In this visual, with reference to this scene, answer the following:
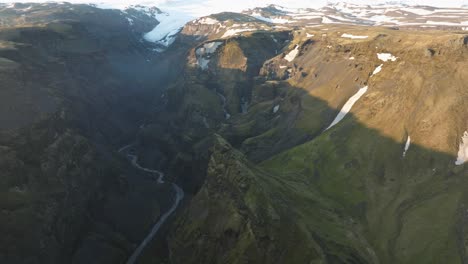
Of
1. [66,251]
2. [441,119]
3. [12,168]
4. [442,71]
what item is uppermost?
[442,71]

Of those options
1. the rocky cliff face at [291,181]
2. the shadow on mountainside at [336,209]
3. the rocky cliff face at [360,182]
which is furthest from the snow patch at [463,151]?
the shadow on mountainside at [336,209]

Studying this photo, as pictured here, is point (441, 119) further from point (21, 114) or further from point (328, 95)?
point (21, 114)

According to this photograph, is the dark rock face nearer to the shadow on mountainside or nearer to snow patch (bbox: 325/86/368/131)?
the shadow on mountainside

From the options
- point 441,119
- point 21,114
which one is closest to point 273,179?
point 441,119

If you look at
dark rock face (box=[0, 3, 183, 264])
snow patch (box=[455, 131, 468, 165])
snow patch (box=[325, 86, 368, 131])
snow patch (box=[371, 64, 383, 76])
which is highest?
snow patch (box=[371, 64, 383, 76])

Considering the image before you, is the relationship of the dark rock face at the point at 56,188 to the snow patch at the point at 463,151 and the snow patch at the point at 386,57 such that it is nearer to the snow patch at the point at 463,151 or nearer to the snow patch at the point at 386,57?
the snow patch at the point at 463,151

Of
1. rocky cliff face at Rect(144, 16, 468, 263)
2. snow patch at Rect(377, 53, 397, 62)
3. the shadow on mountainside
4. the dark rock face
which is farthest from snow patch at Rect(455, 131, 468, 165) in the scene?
the dark rock face
